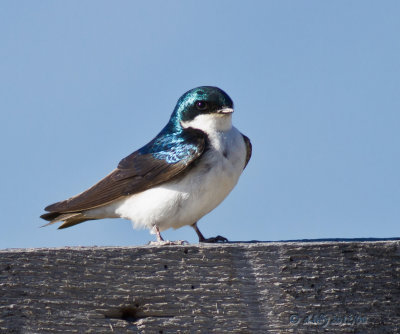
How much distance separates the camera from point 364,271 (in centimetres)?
250

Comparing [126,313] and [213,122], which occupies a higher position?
[213,122]

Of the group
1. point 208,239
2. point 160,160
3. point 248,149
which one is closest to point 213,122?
point 248,149

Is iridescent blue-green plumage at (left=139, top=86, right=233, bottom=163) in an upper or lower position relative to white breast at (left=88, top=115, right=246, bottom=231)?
upper

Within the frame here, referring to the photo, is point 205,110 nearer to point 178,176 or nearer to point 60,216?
point 178,176

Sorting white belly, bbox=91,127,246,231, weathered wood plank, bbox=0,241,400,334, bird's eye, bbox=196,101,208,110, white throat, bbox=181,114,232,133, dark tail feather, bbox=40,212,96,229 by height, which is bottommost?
weathered wood plank, bbox=0,241,400,334

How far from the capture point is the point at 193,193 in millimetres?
3896

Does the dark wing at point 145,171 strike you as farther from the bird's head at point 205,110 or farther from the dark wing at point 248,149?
the dark wing at point 248,149

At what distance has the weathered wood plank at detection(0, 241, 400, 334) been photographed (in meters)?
2.35

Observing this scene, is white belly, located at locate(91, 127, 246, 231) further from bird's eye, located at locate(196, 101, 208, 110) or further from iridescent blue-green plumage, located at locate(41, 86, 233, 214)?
bird's eye, located at locate(196, 101, 208, 110)

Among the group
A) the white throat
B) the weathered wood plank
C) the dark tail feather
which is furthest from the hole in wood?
the white throat

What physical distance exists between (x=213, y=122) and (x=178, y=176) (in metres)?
0.42

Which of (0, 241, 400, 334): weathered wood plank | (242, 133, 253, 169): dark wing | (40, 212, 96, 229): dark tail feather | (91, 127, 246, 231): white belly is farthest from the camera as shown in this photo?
(242, 133, 253, 169): dark wing

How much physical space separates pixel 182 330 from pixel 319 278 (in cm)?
44

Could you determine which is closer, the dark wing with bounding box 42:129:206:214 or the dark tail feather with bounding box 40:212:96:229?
the dark wing with bounding box 42:129:206:214
